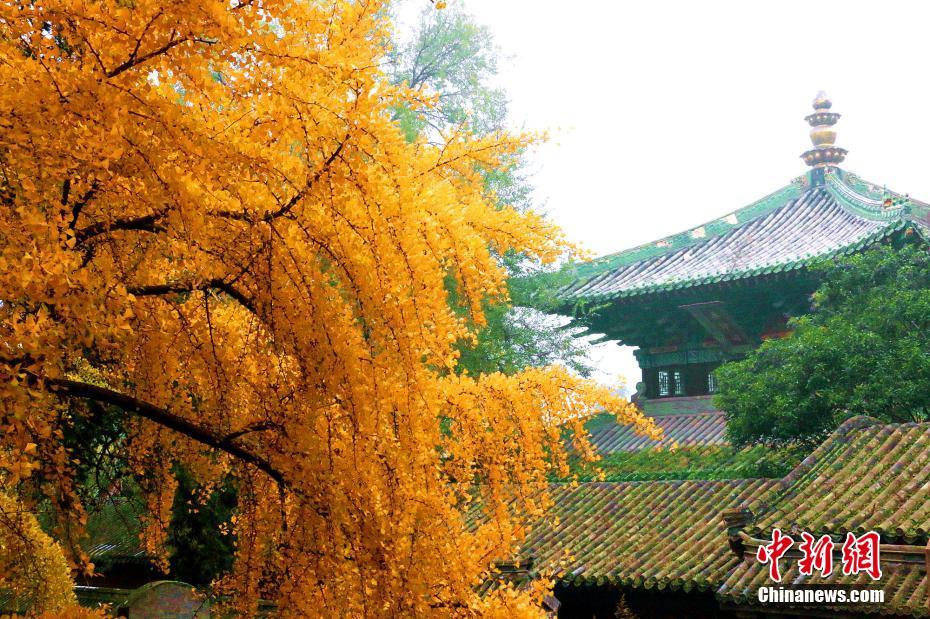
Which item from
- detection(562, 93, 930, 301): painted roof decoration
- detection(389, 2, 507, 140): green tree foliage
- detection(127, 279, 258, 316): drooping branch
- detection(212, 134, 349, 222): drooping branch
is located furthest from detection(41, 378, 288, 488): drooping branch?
detection(389, 2, 507, 140): green tree foliage

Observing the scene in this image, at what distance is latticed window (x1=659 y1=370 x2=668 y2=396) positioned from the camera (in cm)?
1372

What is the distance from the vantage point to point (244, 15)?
3328 mm

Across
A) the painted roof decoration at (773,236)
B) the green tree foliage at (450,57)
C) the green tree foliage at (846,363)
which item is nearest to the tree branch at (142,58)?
Result: the green tree foliage at (846,363)

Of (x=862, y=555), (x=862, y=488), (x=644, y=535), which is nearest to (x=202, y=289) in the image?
(x=862, y=555)

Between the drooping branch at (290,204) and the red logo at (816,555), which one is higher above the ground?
the drooping branch at (290,204)

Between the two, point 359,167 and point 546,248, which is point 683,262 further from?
point 359,167

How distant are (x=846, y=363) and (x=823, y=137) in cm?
549

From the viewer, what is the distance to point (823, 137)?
13828 mm

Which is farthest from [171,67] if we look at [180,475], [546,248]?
[180,475]

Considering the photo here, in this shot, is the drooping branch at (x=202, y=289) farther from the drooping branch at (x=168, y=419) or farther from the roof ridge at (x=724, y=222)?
the roof ridge at (x=724, y=222)

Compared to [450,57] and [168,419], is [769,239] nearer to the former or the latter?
[450,57]

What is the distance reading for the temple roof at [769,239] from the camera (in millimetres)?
11727

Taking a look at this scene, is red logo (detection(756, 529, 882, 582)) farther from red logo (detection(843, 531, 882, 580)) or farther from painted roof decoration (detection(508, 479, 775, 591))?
painted roof decoration (detection(508, 479, 775, 591))

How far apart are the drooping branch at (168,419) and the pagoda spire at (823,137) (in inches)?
455
